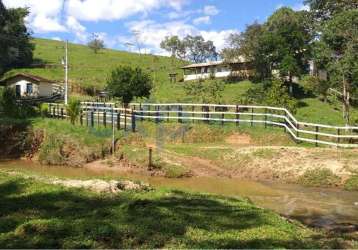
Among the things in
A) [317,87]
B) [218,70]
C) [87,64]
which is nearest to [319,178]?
[317,87]

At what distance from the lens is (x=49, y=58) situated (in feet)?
325

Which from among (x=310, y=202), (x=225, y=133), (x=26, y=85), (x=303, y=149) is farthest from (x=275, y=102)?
(x=26, y=85)

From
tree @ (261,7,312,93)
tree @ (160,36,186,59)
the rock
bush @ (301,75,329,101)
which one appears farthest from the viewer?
tree @ (160,36,186,59)

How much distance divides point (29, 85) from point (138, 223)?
181 feet

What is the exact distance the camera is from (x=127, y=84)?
39062 mm

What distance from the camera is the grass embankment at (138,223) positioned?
9891 mm

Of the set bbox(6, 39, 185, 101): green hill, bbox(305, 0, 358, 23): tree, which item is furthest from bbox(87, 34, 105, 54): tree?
bbox(305, 0, 358, 23): tree

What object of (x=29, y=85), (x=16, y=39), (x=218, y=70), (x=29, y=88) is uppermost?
(x=16, y=39)

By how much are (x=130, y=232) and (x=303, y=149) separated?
1491 cm

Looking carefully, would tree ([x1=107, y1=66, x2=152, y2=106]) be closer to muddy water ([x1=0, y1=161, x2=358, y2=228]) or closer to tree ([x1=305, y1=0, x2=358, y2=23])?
muddy water ([x1=0, y1=161, x2=358, y2=228])

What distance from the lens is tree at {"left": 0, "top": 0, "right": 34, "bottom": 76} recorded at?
245 feet

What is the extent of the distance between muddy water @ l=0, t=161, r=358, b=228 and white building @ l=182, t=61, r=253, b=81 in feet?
152

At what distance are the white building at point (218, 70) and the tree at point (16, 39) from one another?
2554 cm

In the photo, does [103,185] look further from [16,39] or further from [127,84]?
[16,39]
